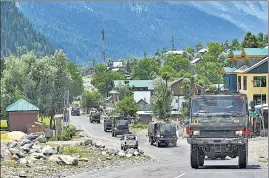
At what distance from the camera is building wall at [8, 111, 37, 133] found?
3068 inches

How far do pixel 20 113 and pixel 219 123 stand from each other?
2004 inches

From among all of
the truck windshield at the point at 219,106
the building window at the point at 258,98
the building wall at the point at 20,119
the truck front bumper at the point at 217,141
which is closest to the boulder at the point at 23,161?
the truck front bumper at the point at 217,141

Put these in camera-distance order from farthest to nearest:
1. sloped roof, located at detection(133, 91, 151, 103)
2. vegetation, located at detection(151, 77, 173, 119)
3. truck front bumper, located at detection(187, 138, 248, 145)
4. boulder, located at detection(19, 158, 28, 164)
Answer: sloped roof, located at detection(133, 91, 151, 103) → vegetation, located at detection(151, 77, 173, 119) → boulder, located at detection(19, 158, 28, 164) → truck front bumper, located at detection(187, 138, 248, 145)

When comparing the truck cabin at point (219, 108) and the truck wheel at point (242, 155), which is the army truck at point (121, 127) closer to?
the truck wheel at point (242, 155)

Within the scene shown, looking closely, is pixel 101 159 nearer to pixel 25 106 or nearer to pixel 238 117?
pixel 238 117

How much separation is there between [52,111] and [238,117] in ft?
210

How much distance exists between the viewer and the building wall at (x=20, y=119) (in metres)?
77.9

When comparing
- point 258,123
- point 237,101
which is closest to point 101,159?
point 237,101

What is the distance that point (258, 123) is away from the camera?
73.0 m

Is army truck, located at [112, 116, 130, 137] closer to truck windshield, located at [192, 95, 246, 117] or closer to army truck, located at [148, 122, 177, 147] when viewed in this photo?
army truck, located at [148, 122, 177, 147]

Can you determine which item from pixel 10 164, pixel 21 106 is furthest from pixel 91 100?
pixel 10 164

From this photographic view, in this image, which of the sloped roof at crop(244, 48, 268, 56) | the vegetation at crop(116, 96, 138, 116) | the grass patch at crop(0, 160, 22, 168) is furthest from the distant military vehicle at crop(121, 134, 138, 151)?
the vegetation at crop(116, 96, 138, 116)

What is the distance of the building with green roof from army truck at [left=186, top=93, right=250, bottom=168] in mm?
47429

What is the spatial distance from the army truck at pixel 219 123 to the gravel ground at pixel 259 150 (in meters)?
9.46
